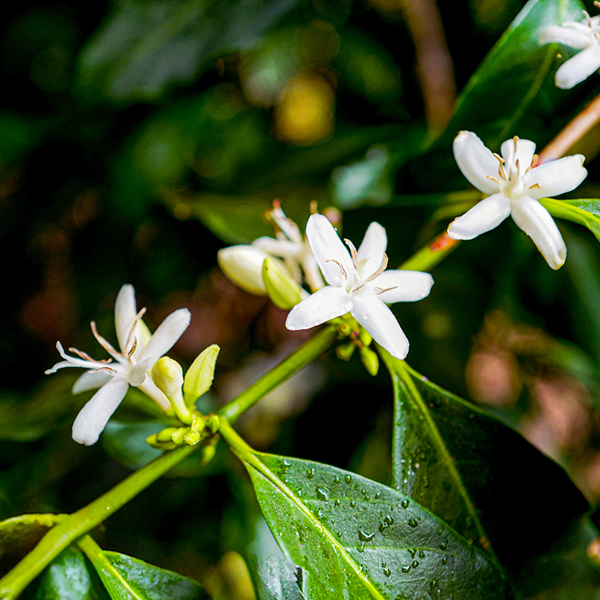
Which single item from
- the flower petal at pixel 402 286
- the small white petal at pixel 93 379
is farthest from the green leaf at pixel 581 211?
the small white petal at pixel 93 379

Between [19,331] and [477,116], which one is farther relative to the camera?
[19,331]

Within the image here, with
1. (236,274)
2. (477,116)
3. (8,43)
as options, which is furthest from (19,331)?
(477,116)

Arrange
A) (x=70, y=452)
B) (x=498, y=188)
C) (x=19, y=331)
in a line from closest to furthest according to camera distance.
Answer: (x=498, y=188), (x=70, y=452), (x=19, y=331)

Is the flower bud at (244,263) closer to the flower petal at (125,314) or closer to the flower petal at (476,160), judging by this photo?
the flower petal at (125,314)

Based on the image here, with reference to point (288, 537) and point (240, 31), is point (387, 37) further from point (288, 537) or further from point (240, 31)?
point (288, 537)

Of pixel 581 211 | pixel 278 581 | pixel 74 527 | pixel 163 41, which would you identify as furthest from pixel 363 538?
pixel 163 41

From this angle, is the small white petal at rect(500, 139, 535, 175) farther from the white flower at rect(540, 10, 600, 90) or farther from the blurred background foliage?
the blurred background foliage
